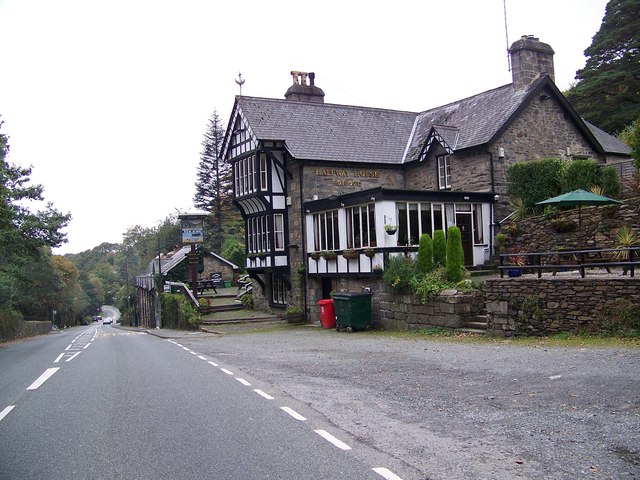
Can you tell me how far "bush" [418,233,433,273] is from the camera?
68.9 feet

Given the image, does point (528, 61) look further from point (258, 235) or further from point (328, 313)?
point (258, 235)

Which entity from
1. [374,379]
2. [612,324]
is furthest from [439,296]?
[374,379]

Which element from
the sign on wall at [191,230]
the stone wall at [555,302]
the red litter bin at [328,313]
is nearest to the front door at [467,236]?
the red litter bin at [328,313]

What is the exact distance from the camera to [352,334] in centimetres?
2161

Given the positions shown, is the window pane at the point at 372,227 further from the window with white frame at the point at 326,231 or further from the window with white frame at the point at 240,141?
the window with white frame at the point at 240,141

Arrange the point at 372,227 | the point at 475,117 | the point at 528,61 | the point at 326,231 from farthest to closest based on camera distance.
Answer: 1. the point at 475,117
2. the point at 528,61
3. the point at 326,231
4. the point at 372,227

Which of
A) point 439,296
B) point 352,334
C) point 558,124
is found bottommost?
point 352,334

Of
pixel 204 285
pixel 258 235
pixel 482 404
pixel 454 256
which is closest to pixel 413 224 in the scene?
pixel 454 256

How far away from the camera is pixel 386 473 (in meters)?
5.55

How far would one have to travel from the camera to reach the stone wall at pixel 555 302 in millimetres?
13805

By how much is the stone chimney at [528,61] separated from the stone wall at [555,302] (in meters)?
13.7

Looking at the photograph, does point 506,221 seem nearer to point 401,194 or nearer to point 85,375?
point 401,194

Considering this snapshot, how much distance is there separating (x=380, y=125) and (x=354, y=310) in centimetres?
1385

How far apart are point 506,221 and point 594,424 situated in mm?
18751
